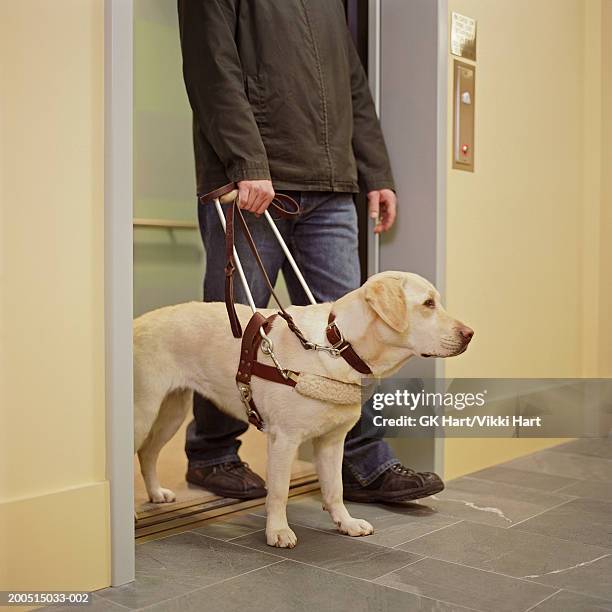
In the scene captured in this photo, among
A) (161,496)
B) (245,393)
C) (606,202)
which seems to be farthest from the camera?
(606,202)

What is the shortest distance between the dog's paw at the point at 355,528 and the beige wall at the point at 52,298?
618mm

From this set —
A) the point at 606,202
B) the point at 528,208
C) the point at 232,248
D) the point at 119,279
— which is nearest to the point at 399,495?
the point at 232,248

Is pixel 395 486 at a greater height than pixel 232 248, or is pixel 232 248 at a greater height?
pixel 232 248

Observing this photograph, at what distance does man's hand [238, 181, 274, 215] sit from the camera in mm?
2109

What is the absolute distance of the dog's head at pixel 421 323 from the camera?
78.2 inches

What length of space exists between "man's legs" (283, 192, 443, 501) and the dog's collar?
0.44 metres

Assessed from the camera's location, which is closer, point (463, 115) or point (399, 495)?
point (399, 495)

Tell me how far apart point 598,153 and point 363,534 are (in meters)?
2.20

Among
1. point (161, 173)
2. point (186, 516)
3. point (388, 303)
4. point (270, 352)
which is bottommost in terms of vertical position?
point (186, 516)

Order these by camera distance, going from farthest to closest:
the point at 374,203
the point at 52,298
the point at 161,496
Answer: the point at 374,203, the point at 161,496, the point at 52,298

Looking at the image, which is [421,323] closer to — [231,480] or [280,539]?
[280,539]

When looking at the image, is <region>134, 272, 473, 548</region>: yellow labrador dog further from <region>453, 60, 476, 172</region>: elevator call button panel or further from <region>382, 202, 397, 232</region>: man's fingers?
<region>453, 60, 476, 172</region>: elevator call button panel

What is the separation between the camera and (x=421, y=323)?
79.0 inches

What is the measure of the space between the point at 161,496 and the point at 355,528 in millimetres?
595
